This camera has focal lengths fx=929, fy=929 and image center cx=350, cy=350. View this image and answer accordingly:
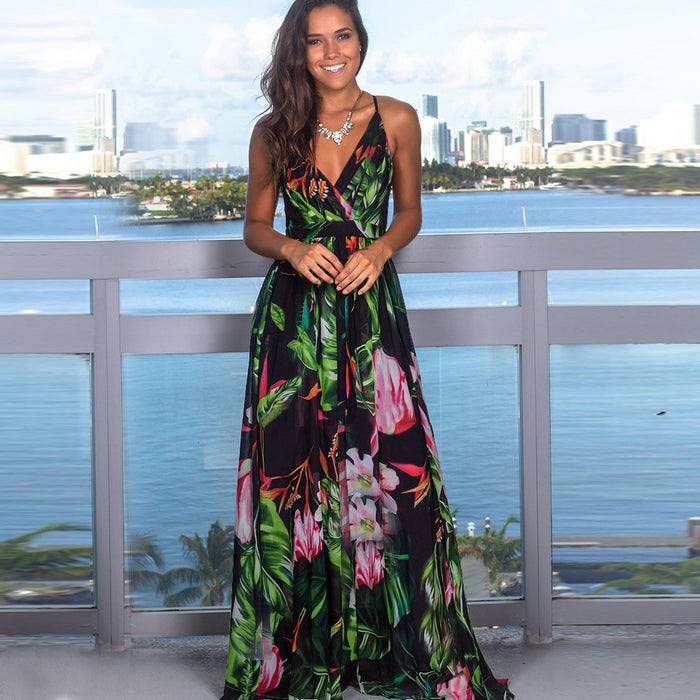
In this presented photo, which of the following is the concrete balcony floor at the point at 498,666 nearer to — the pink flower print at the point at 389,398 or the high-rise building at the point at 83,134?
the pink flower print at the point at 389,398

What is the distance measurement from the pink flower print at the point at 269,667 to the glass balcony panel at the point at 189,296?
805 millimetres

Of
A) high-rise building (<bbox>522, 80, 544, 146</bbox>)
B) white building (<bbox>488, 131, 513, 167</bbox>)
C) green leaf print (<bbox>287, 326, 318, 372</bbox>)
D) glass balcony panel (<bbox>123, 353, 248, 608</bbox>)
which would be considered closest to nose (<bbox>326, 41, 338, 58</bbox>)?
green leaf print (<bbox>287, 326, 318, 372</bbox>)

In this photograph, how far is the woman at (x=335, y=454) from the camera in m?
1.95

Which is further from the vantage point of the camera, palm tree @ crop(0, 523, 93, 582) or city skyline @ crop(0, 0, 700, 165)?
city skyline @ crop(0, 0, 700, 165)

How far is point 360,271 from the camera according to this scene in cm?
187

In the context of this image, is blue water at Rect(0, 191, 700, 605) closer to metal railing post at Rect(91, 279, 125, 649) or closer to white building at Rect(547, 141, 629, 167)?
metal railing post at Rect(91, 279, 125, 649)

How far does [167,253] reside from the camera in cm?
226

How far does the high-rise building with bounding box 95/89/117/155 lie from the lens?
26.3 ft

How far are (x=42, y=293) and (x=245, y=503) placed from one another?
0.77m

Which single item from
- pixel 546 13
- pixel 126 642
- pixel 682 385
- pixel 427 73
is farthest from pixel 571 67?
pixel 126 642

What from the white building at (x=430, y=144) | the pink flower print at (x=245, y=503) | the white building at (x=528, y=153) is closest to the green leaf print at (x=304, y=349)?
the pink flower print at (x=245, y=503)

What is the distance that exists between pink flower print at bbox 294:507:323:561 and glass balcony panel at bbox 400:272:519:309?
1.99 feet

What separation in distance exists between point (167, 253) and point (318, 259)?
549 millimetres

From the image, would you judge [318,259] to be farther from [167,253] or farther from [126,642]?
[126,642]
